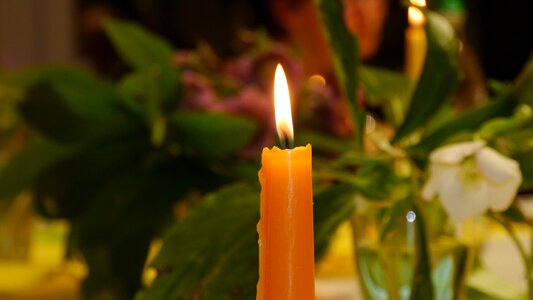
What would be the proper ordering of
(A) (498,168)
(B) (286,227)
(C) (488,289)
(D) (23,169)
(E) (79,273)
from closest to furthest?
(B) (286,227) → (A) (498,168) → (C) (488,289) → (D) (23,169) → (E) (79,273)

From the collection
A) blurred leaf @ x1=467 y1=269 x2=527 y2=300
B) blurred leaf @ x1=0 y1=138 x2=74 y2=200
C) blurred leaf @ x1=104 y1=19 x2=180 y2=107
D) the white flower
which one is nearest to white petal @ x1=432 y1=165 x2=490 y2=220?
the white flower

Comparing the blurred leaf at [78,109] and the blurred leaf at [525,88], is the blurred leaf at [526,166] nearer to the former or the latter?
the blurred leaf at [525,88]

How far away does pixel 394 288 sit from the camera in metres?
0.44

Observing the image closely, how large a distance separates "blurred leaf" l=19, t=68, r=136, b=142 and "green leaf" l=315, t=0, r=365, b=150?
30 cm

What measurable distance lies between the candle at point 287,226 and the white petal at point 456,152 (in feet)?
0.62

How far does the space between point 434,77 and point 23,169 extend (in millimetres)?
463

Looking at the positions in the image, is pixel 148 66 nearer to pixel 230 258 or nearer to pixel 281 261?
pixel 230 258

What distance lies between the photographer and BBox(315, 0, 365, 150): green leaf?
452 millimetres

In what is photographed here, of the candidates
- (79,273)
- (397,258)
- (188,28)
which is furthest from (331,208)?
(188,28)

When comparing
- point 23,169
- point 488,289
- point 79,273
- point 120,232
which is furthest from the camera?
point 79,273

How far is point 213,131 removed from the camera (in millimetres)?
684

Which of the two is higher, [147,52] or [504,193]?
[147,52]

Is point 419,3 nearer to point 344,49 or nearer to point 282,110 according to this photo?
point 344,49

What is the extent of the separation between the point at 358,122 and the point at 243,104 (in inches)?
13.4
